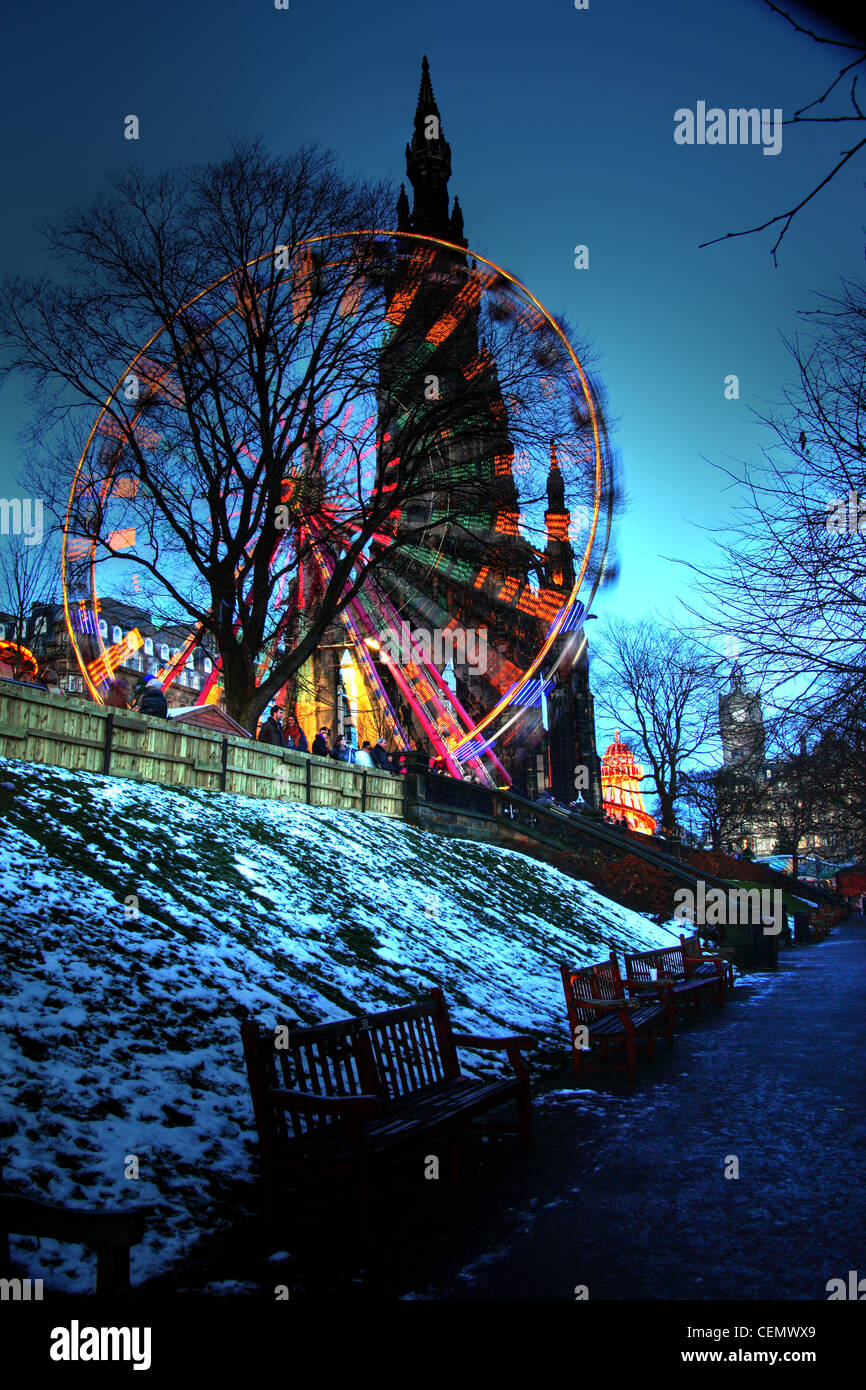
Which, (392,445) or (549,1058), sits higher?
(392,445)

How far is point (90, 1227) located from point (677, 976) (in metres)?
11.0

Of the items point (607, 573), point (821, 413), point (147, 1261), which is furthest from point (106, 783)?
point (607, 573)

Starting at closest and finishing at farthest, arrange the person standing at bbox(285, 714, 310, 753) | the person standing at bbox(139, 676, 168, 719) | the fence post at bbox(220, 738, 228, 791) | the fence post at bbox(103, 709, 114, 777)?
the fence post at bbox(103, 709, 114, 777)
the fence post at bbox(220, 738, 228, 791)
the person standing at bbox(139, 676, 168, 719)
the person standing at bbox(285, 714, 310, 753)

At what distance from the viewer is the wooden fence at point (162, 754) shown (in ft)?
32.4

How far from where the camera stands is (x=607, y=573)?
22.5 metres

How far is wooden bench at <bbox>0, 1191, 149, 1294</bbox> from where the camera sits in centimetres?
256

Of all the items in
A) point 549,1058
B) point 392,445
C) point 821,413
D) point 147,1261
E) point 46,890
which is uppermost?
point 392,445

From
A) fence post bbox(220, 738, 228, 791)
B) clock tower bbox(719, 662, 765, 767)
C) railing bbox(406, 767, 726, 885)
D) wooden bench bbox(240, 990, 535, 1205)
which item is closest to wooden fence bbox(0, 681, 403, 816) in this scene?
fence post bbox(220, 738, 228, 791)

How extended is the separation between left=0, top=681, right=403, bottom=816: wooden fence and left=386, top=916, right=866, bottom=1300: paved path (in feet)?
21.2

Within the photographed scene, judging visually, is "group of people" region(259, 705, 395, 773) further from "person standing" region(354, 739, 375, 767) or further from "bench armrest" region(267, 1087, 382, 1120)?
"bench armrest" region(267, 1087, 382, 1120)

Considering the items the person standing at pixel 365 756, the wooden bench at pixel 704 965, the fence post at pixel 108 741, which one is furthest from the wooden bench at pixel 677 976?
the person standing at pixel 365 756

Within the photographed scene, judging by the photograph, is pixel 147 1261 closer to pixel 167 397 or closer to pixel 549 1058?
pixel 549 1058
